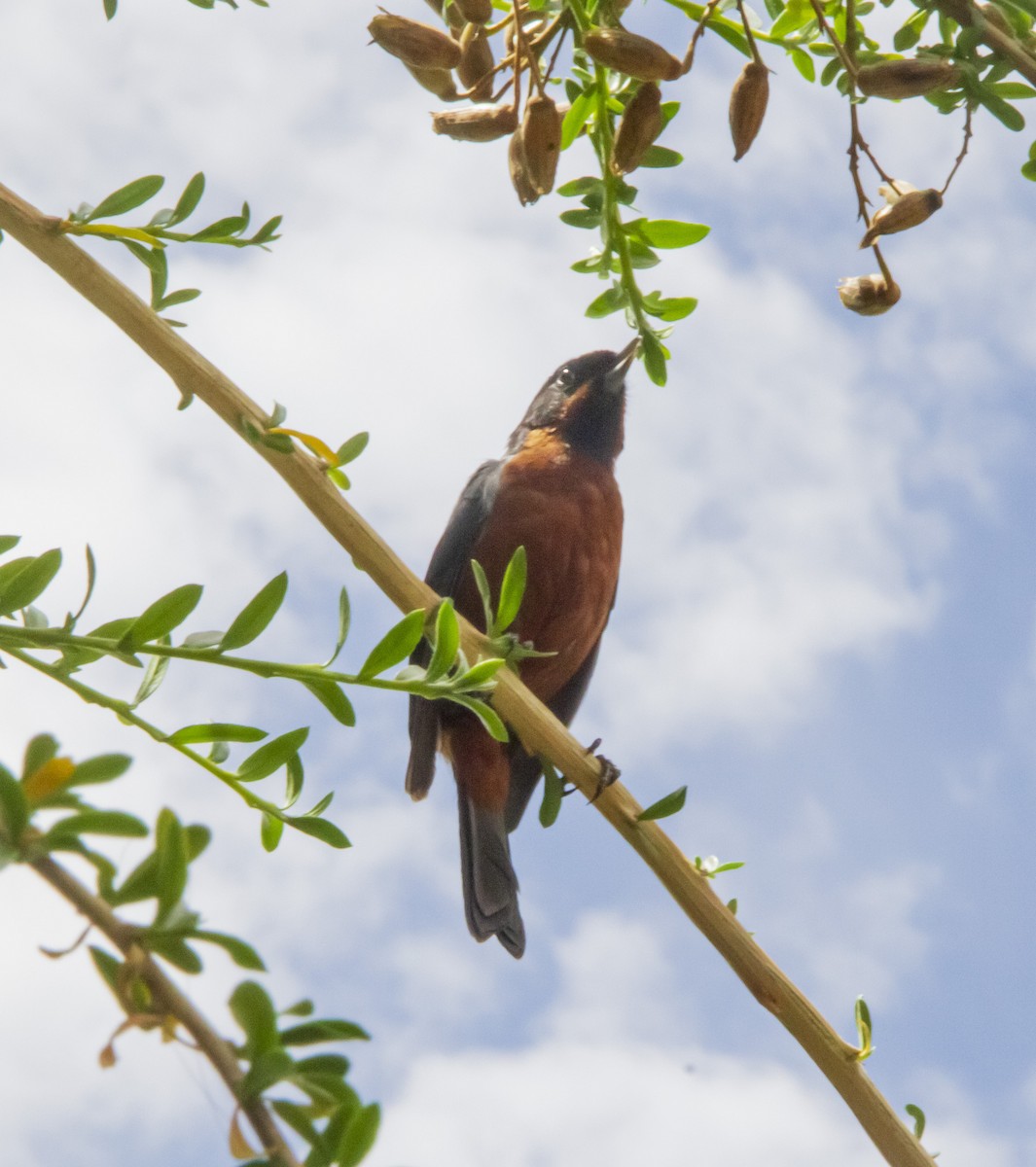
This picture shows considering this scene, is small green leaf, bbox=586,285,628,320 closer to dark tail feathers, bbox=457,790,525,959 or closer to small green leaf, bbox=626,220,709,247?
small green leaf, bbox=626,220,709,247

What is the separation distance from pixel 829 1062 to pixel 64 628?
0.96 metres

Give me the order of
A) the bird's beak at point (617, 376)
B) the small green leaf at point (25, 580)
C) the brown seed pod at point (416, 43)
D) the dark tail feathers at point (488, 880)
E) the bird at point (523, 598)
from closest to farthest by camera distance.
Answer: the small green leaf at point (25, 580) → the brown seed pod at point (416, 43) → the dark tail feathers at point (488, 880) → the bird at point (523, 598) → the bird's beak at point (617, 376)

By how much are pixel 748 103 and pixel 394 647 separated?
1.04m

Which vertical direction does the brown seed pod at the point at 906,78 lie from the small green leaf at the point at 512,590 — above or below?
above

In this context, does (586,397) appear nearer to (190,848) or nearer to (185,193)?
(185,193)

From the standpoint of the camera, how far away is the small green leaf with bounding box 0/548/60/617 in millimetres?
1339

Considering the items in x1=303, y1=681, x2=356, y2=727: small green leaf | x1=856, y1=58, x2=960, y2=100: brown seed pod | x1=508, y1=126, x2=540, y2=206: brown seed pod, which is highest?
x1=856, y1=58, x2=960, y2=100: brown seed pod

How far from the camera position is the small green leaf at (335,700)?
143 cm

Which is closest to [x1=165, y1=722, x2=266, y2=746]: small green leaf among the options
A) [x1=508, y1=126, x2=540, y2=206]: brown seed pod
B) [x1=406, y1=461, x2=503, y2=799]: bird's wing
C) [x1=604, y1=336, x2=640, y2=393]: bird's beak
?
[x1=508, y1=126, x2=540, y2=206]: brown seed pod

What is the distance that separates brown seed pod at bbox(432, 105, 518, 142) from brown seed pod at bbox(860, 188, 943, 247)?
21.7 inches

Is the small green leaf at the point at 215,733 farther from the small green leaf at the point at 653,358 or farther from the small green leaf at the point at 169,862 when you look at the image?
the small green leaf at the point at 653,358

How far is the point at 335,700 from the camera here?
1.44 m

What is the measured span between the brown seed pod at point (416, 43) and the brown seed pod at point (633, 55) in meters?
0.25

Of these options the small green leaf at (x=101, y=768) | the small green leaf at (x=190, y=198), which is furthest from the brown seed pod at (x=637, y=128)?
the small green leaf at (x=101, y=768)
